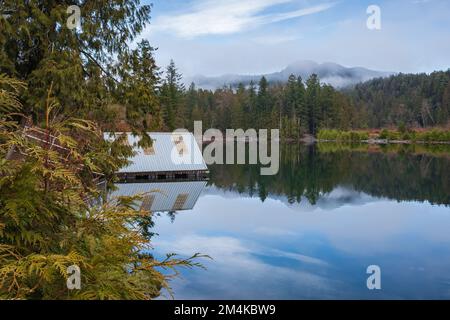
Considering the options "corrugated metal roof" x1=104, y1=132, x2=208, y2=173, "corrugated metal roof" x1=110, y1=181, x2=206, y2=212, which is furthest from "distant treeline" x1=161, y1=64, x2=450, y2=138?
"corrugated metal roof" x1=110, y1=181, x2=206, y2=212

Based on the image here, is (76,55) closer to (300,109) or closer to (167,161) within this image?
(167,161)

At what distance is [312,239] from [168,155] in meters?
14.9

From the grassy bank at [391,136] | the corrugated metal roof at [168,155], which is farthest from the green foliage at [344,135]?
the corrugated metal roof at [168,155]

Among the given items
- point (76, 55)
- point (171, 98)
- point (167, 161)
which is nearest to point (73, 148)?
point (76, 55)

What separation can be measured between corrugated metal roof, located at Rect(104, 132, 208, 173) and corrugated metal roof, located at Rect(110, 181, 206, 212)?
158cm

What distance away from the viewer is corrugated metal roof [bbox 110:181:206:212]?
59.2 feet

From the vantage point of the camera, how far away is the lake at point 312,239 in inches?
367

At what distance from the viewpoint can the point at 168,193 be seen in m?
20.7

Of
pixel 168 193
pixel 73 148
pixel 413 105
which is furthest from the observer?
pixel 413 105

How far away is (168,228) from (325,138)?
7043cm

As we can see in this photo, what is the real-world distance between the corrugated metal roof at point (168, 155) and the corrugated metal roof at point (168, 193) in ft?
5.19

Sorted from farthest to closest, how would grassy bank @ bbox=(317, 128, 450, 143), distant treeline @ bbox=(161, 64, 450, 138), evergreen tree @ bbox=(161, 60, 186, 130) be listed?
distant treeline @ bbox=(161, 64, 450, 138), grassy bank @ bbox=(317, 128, 450, 143), evergreen tree @ bbox=(161, 60, 186, 130)

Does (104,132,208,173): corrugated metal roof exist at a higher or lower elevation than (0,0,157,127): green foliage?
lower

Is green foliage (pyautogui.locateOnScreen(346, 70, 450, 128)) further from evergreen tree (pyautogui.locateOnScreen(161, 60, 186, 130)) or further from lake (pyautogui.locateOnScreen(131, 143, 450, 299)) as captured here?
lake (pyautogui.locateOnScreen(131, 143, 450, 299))
